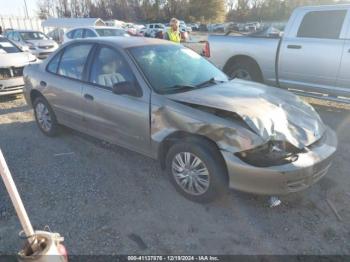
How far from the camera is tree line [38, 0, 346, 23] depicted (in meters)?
71.8

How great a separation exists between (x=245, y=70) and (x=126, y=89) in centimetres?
422

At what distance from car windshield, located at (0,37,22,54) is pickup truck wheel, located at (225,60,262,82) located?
19.2 feet

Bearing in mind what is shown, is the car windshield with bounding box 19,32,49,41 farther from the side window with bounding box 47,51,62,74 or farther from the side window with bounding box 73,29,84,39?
the side window with bounding box 47,51,62,74

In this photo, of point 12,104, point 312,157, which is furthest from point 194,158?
point 12,104

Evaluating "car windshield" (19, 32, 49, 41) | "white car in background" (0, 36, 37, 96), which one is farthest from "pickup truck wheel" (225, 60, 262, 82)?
"car windshield" (19, 32, 49, 41)

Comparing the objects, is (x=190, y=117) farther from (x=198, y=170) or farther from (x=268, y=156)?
(x=268, y=156)

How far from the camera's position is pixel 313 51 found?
6.20m

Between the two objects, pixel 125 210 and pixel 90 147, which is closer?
pixel 125 210

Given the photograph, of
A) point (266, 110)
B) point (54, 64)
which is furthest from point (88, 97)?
point (266, 110)

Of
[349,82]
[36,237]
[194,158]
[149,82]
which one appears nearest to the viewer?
[36,237]

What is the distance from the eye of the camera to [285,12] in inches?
2515

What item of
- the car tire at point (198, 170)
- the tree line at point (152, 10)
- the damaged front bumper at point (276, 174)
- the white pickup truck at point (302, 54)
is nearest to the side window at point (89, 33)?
the white pickup truck at point (302, 54)

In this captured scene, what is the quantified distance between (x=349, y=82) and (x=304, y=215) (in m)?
3.66

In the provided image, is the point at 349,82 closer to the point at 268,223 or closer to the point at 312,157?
the point at 312,157
